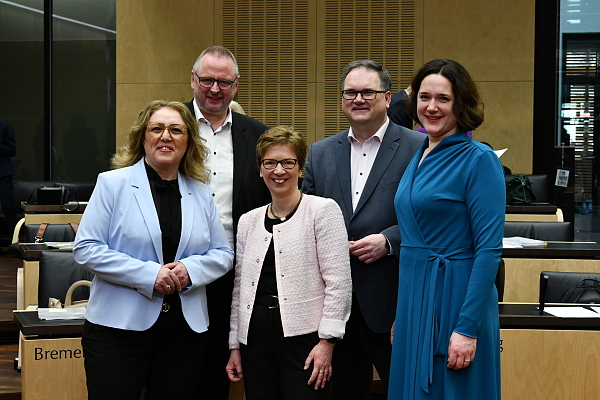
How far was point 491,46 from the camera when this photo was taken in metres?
9.73

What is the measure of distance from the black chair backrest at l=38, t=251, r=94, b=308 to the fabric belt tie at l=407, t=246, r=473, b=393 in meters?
2.19

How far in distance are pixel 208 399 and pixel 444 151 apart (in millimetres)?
1537

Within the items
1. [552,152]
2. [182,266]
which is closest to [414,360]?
[182,266]

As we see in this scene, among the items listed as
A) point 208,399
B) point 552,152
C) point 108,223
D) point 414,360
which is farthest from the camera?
point 552,152

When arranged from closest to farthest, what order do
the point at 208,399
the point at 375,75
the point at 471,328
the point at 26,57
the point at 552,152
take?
1. the point at 471,328
2. the point at 375,75
3. the point at 208,399
4. the point at 552,152
5. the point at 26,57

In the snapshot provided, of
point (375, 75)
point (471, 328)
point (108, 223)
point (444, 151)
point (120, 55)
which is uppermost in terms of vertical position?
point (120, 55)

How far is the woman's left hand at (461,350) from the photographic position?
2248mm

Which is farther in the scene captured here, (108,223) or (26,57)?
(26,57)

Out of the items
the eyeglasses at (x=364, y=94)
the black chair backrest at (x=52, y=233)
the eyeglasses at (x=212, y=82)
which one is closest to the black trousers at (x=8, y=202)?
the black chair backrest at (x=52, y=233)

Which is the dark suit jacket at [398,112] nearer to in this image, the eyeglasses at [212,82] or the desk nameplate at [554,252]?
the desk nameplate at [554,252]

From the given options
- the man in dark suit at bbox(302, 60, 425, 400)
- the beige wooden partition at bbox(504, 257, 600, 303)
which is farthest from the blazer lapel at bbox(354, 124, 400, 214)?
the beige wooden partition at bbox(504, 257, 600, 303)

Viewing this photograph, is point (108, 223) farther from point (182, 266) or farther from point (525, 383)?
point (525, 383)

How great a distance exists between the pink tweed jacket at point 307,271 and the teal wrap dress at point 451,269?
9.7 inches

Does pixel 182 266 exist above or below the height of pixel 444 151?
below
